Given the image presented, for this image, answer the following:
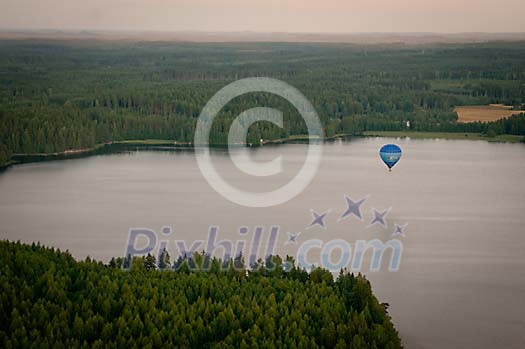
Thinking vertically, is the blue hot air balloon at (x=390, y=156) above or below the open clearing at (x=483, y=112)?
below

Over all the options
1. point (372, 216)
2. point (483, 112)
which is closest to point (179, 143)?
point (483, 112)

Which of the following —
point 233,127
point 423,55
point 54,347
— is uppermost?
point 423,55

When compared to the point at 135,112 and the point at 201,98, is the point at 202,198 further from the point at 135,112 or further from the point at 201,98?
the point at 201,98

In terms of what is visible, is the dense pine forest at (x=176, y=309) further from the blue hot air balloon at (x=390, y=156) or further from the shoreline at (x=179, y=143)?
the shoreline at (x=179, y=143)

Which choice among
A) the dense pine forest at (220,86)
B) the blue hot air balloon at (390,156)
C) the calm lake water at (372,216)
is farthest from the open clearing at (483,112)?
the blue hot air balloon at (390,156)

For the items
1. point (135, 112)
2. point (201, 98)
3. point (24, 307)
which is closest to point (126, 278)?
point (24, 307)

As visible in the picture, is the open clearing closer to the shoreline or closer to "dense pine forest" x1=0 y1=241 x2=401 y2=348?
the shoreline

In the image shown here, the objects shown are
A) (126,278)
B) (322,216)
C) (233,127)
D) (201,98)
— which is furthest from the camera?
(201,98)
